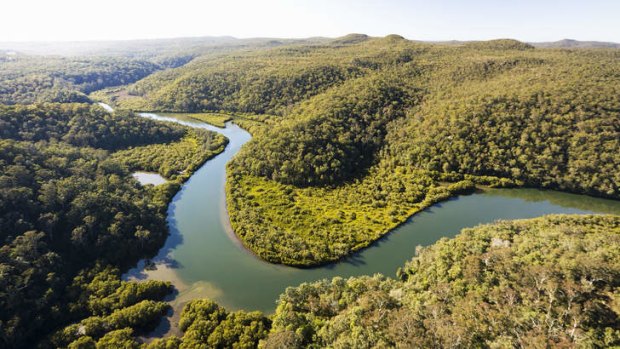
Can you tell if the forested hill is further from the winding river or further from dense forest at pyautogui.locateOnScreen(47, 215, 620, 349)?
dense forest at pyautogui.locateOnScreen(47, 215, 620, 349)

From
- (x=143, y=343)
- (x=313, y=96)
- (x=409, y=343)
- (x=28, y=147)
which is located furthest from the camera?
(x=313, y=96)

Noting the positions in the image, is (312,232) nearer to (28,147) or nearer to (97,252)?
(97,252)

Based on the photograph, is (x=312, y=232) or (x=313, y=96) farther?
(x=313, y=96)

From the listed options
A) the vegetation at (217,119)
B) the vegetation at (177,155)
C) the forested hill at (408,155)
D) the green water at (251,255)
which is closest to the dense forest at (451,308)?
the green water at (251,255)

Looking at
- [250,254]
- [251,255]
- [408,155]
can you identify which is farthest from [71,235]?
Result: [408,155]

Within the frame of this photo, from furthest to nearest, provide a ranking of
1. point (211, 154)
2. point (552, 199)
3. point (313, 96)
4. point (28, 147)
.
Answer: point (313, 96)
point (211, 154)
point (552, 199)
point (28, 147)

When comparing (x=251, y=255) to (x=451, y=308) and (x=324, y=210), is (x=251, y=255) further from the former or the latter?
(x=451, y=308)

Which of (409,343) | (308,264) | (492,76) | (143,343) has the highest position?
(492,76)

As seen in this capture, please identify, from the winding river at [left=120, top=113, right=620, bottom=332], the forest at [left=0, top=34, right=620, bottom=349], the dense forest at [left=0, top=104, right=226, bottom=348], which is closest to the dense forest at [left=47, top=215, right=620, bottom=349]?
the forest at [left=0, top=34, right=620, bottom=349]

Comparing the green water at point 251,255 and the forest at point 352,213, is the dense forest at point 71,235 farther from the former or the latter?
the green water at point 251,255

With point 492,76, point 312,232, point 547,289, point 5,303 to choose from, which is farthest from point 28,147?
point 492,76
